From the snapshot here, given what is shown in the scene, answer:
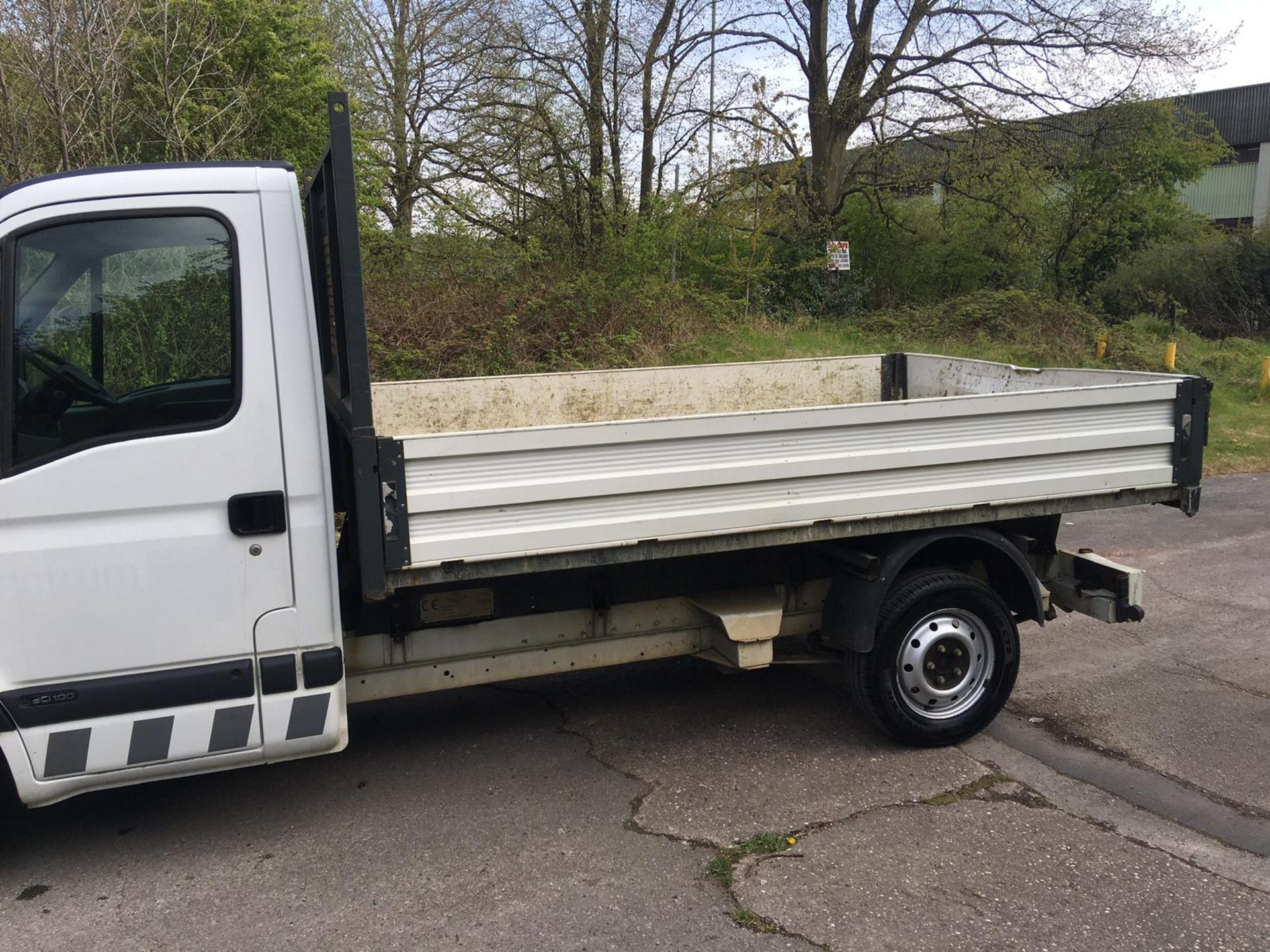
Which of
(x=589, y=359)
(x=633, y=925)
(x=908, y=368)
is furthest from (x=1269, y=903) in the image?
(x=589, y=359)

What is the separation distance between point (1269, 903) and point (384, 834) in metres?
3.10

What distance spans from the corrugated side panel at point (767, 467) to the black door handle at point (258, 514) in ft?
1.48

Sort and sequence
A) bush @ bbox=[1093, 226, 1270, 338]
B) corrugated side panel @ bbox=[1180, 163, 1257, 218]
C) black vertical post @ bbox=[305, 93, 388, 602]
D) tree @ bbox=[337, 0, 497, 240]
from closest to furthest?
black vertical post @ bbox=[305, 93, 388, 602]
tree @ bbox=[337, 0, 497, 240]
bush @ bbox=[1093, 226, 1270, 338]
corrugated side panel @ bbox=[1180, 163, 1257, 218]

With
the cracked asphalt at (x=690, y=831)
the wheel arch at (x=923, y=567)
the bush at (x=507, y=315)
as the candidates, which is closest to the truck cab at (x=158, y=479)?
the cracked asphalt at (x=690, y=831)

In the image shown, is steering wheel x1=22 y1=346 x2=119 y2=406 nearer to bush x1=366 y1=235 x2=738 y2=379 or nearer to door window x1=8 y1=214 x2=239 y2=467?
door window x1=8 y1=214 x2=239 y2=467

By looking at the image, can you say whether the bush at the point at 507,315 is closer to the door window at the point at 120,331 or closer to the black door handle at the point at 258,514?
the door window at the point at 120,331

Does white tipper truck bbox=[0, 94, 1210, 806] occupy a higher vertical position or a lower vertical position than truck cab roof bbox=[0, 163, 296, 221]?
lower

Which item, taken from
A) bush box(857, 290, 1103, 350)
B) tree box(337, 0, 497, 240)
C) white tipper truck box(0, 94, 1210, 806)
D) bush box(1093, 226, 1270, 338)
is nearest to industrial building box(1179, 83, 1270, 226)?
bush box(1093, 226, 1270, 338)

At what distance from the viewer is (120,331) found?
3.44 metres

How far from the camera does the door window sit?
3301 mm

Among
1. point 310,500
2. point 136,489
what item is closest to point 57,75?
point 136,489

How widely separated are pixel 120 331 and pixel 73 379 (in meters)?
0.22

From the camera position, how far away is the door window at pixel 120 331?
10.8 ft

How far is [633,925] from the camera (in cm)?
323
